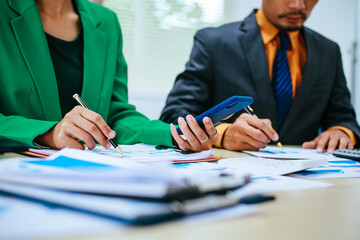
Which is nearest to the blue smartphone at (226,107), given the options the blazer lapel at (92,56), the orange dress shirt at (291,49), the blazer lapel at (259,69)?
the blazer lapel at (92,56)

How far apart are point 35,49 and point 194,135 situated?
1.66 feet

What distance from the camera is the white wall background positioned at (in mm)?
2693

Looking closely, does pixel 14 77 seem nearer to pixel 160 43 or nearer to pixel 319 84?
pixel 319 84

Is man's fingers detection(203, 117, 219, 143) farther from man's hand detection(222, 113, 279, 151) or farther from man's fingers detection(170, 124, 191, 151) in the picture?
man's hand detection(222, 113, 279, 151)

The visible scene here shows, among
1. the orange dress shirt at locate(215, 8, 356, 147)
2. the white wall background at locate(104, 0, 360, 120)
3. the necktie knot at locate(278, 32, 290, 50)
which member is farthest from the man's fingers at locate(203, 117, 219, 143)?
the white wall background at locate(104, 0, 360, 120)

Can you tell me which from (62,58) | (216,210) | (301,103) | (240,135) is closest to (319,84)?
(301,103)

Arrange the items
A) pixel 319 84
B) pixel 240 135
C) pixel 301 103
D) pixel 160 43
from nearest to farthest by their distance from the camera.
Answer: pixel 240 135 → pixel 301 103 → pixel 319 84 → pixel 160 43

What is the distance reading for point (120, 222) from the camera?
0.27 m

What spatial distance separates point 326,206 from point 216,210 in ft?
0.49

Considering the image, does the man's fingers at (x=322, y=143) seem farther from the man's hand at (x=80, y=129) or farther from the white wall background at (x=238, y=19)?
the white wall background at (x=238, y=19)

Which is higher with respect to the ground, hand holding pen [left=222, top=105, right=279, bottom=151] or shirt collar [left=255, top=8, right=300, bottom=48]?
shirt collar [left=255, top=8, right=300, bottom=48]

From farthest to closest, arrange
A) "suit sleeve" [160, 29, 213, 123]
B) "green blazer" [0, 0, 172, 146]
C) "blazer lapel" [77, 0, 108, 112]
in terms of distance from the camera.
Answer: "suit sleeve" [160, 29, 213, 123], "blazer lapel" [77, 0, 108, 112], "green blazer" [0, 0, 172, 146]

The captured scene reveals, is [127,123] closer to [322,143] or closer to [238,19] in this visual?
[322,143]

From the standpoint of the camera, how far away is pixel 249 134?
965 millimetres
